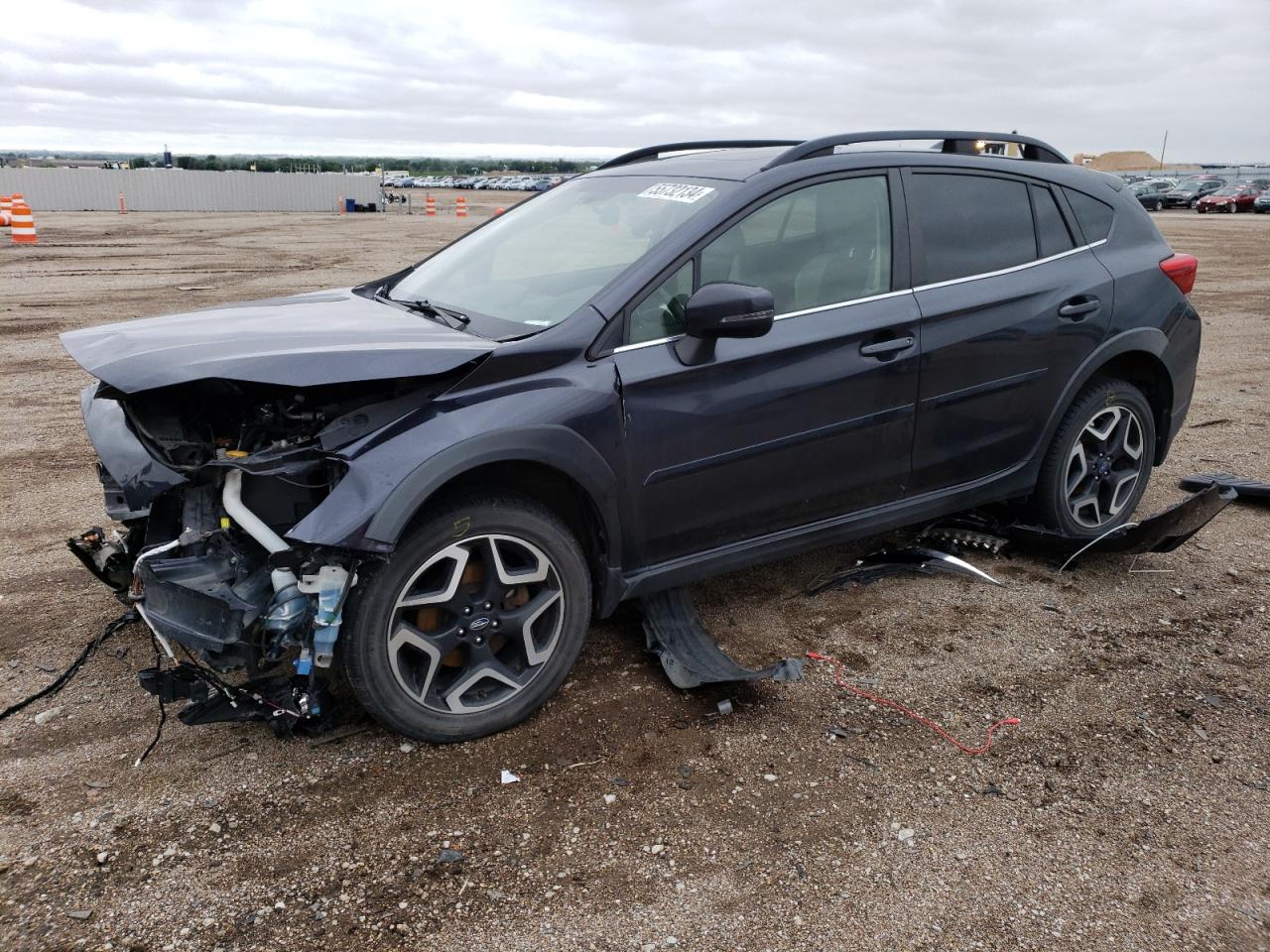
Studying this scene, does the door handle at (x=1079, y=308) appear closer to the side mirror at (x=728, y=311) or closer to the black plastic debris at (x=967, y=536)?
the black plastic debris at (x=967, y=536)

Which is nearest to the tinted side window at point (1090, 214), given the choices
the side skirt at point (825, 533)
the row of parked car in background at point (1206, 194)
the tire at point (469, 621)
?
the side skirt at point (825, 533)

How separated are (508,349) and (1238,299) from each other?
14.5 m

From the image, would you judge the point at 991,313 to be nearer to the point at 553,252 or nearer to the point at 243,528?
the point at 553,252

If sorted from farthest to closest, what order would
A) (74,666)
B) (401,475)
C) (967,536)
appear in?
(967,536) → (74,666) → (401,475)

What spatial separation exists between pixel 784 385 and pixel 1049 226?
175 centimetres

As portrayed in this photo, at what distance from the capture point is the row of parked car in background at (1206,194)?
133 feet

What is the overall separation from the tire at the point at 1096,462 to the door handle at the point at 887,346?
3.72ft

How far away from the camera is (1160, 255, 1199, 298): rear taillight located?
470 centimetres

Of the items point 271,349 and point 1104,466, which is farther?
point 1104,466

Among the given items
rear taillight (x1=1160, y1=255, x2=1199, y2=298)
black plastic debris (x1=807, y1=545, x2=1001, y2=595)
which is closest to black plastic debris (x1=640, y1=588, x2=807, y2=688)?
black plastic debris (x1=807, y1=545, x2=1001, y2=595)

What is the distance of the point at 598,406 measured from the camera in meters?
3.27

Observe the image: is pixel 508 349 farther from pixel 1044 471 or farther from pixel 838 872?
pixel 1044 471

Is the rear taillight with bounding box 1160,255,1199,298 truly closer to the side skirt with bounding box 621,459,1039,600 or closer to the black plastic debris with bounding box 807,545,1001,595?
the side skirt with bounding box 621,459,1039,600

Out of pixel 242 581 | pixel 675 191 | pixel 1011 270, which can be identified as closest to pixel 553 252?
pixel 675 191
